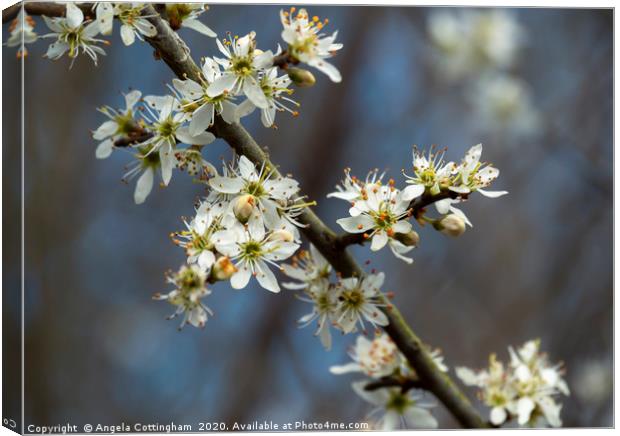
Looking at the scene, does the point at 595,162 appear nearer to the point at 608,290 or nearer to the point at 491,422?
the point at 608,290

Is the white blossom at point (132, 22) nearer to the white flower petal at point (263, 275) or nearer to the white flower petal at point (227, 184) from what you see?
the white flower petal at point (227, 184)

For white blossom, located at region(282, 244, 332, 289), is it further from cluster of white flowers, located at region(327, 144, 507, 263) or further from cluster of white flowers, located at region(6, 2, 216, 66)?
cluster of white flowers, located at region(6, 2, 216, 66)

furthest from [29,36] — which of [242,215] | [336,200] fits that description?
[336,200]

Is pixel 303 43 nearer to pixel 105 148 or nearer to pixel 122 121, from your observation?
pixel 122 121

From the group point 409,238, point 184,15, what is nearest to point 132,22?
point 184,15

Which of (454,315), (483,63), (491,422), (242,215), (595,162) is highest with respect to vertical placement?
(483,63)

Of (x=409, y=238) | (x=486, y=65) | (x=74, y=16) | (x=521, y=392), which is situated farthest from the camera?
(x=486, y=65)

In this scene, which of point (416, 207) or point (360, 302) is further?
point (360, 302)
